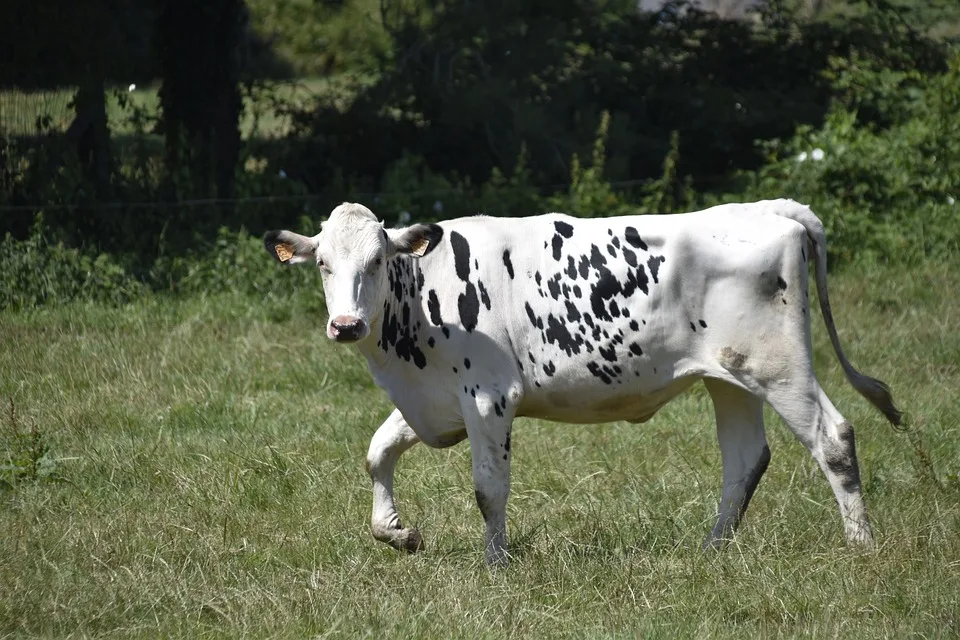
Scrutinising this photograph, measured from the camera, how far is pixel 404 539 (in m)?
5.73

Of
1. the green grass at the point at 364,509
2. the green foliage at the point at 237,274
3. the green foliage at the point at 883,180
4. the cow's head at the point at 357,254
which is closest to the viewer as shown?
the green grass at the point at 364,509

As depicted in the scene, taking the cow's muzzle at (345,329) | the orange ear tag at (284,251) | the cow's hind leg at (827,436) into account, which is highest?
the orange ear tag at (284,251)

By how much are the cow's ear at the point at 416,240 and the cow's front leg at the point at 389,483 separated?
0.77 meters

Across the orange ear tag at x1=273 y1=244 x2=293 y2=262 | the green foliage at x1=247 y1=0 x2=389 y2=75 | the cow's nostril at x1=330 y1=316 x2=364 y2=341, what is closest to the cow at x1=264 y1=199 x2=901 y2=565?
the orange ear tag at x1=273 y1=244 x2=293 y2=262

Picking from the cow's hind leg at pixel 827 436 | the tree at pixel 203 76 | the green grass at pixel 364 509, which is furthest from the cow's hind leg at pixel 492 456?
the tree at pixel 203 76

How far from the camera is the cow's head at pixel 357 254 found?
535cm

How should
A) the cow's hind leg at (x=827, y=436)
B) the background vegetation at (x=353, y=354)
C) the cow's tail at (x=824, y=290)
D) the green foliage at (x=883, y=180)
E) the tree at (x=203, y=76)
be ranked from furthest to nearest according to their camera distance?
the green foliage at (x=883, y=180), the tree at (x=203, y=76), the cow's tail at (x=824, y=290), the cow's hind leg at (x=827, y=436), the background vegetation at (x=353, y=354)

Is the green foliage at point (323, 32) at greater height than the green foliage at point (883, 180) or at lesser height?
greater

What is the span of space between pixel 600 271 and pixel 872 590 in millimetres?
1726

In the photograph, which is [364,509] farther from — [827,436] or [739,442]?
[827,436]

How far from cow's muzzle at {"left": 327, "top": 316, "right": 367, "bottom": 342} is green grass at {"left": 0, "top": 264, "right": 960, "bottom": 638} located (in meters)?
0.97

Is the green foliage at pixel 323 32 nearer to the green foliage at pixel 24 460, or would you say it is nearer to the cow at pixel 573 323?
the green foliage at pixel 24 460

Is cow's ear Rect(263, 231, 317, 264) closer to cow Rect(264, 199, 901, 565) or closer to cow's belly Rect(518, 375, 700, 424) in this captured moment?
cow Rect(264, 199, 901, 565)

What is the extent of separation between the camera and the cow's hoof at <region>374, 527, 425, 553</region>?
5730 millimetres
